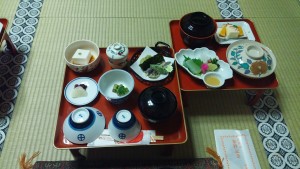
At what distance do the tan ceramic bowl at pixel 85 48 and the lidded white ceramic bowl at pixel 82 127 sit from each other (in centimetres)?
27

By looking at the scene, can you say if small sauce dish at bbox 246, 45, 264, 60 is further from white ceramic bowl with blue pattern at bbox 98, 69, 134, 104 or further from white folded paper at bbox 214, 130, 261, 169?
white ceramic bowl with blue pattern at bbox 98, 69, 134, 104

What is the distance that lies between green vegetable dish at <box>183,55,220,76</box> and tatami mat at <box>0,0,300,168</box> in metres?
0.27

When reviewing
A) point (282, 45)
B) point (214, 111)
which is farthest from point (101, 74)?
point (282, 45)

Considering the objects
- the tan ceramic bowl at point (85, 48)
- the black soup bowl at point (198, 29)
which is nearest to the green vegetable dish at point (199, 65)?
the black soup bowl at point (198, 29)

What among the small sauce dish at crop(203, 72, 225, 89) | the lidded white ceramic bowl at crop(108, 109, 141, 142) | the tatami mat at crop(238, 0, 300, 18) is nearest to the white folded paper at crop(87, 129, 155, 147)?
the lidded white ceramic bowl at crop(108, 109, 141, 142)

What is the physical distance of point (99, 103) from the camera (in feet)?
Result: 4.15

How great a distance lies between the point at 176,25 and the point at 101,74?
577mm

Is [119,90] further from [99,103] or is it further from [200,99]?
[200,99]

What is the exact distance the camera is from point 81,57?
4.28ft

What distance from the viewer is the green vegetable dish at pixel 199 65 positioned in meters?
1.35

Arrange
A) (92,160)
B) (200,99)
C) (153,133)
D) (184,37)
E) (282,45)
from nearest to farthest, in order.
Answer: (153,133), (92,160), (184,37), (200,99), (282,45)

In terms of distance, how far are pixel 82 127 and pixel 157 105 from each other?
13.4 inches

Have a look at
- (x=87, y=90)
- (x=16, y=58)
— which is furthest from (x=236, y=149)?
(x=16, y=58)

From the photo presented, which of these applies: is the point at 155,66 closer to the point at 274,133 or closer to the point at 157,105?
the point at 157,105
